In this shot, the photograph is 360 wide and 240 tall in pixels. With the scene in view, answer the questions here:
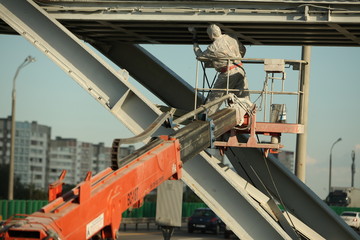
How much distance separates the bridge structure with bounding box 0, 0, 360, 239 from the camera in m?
13.6

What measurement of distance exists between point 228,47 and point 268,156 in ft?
9.12

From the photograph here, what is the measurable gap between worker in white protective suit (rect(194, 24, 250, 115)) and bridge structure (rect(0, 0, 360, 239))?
285 millimetres

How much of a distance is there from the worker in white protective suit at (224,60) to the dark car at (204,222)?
34282 millimetres

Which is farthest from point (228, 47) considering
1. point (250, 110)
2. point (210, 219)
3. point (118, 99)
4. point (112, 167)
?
point (210, 219)

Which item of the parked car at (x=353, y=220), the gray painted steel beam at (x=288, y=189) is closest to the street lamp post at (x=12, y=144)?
the parked car at (x=353, y=220)

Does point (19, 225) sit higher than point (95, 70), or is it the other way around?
point (95, 70)

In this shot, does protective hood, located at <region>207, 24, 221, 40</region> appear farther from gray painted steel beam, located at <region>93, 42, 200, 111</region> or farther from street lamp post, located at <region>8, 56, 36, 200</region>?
street lamp post, located at <region>8, 56, 36, 200</region>

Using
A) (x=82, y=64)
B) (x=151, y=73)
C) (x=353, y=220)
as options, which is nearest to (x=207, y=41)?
(x=151, y=73)

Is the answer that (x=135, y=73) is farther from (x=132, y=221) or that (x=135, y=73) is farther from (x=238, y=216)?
(x=132, y=221)

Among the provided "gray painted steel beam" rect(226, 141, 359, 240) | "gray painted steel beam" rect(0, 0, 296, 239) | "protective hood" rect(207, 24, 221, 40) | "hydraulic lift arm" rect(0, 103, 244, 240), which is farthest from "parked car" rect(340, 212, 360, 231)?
"hydraulic lift arm" rect(0, 103, 244, 240)

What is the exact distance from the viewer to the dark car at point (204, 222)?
161 ft

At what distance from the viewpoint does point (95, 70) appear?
14.6 metres

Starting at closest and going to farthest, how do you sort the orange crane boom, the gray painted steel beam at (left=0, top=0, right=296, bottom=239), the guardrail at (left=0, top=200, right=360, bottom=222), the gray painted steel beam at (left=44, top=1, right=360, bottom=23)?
the orange crane boom < the gray painted steel beam at (left=44, top=1, right=360, bottom=23) < the gray painted steel beam at (left=0, top=0, right=296, bottom=239) < the guardrail at (left=0, top=200, right=360, bottom=222)

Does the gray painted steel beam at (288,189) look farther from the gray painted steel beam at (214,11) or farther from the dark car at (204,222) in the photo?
the dark car at (204,222)
